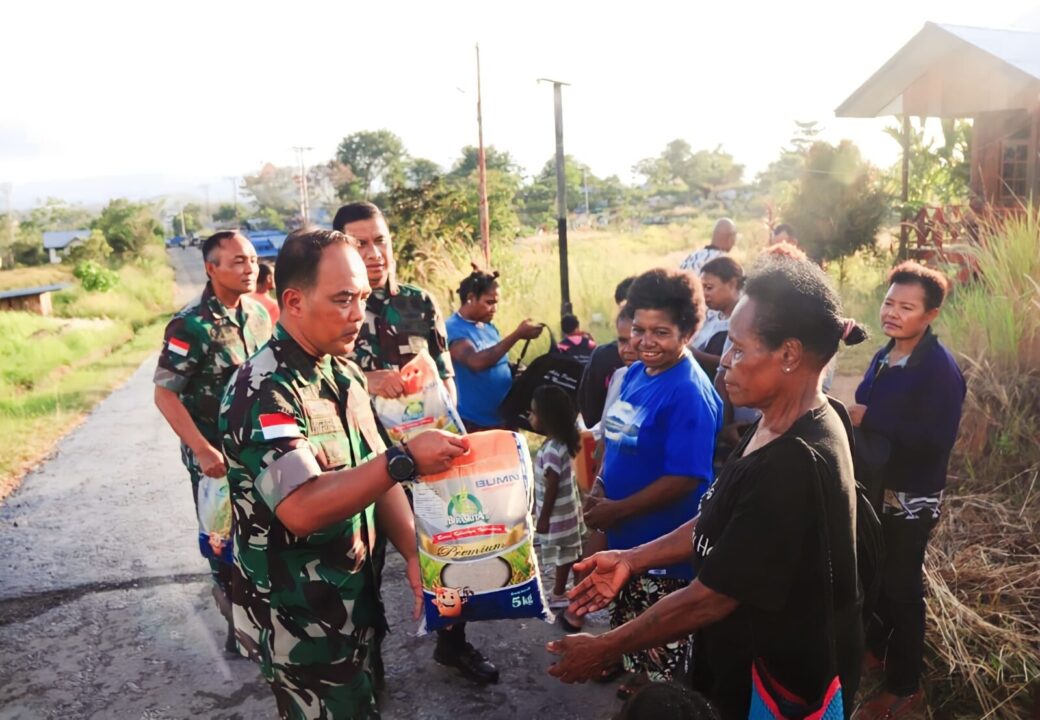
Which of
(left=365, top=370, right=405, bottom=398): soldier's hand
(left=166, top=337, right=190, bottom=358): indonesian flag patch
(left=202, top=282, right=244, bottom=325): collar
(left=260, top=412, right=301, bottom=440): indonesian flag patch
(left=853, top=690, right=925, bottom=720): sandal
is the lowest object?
(left=853, top=690, right=925, bottom=720): sandal

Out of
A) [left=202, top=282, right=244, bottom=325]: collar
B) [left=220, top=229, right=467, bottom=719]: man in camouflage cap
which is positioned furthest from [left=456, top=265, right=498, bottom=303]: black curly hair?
[left=220, top=229, right=467, bottom=719]: man in camouflage cap

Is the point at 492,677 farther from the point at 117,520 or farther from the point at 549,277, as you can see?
the point at 549,277

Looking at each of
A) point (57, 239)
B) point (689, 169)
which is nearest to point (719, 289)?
point (57, 239)

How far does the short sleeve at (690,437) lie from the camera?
2.67 meters

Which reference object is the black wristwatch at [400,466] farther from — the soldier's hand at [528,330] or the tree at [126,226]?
the tree at [126,226]

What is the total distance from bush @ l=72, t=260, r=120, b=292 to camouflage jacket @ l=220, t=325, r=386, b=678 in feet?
101

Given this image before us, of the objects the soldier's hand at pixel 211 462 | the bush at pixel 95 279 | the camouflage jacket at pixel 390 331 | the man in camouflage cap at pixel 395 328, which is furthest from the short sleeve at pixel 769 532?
the bush at pixel 95 279

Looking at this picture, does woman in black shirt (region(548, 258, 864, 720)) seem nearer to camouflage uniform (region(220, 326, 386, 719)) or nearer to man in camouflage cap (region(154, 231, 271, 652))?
camouflage uniform (region(220, 326, 386, 719))

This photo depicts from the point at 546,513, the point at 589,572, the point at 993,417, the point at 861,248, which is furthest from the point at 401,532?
the point at 861,248

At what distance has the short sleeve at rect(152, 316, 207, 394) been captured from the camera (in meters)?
3.71

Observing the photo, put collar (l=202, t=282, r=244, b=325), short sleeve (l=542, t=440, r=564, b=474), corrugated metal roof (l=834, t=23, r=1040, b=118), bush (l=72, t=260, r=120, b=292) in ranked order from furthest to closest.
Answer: bush (l=72, t=260, r=120, b=292)
corrugated metal roof (l=834, t=23, r=1040, b=118)
short sleeve (l=542, t=440, r=564, b=474)
collar (l=202, t=282, r=244, b=325)

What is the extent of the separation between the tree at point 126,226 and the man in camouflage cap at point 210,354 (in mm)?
47362

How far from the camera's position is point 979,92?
10.5 meters

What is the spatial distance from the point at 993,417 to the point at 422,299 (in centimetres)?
317
